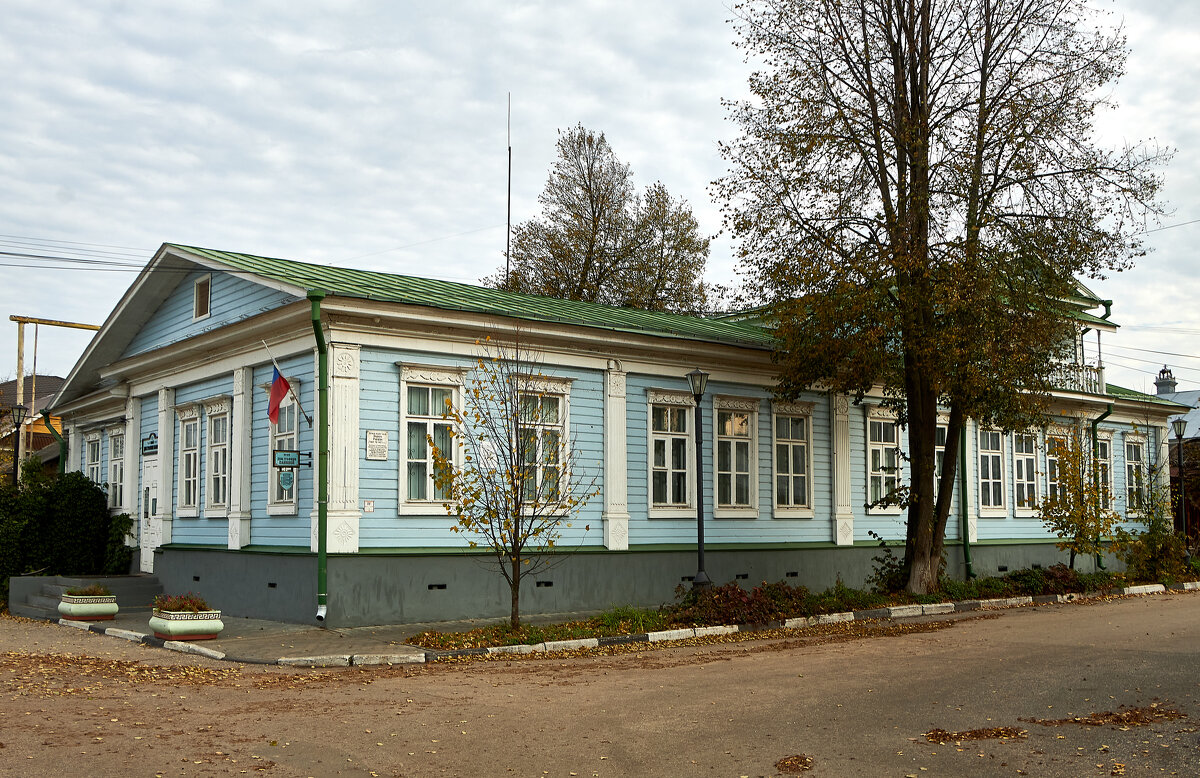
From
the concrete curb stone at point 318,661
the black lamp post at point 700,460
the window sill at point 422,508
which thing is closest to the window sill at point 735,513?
the black lamp post at point 700,460

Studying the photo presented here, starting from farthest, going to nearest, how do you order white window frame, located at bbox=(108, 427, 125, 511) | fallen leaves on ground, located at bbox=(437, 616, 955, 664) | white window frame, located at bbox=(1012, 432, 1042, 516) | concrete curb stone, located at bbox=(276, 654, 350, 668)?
white window frame, located at bbox=(1012, 432, 1042, 516), white window frame, located at bbox=(108, 427, 125, 511), fallen leaves on ground, located at bbox=(437, 616, 955, 664), concrete curb stone, located at bbox=(276, 654, 350, 668)

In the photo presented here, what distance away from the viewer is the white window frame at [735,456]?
69.6 feet

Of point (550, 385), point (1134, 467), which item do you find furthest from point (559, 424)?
point (1134, 467)

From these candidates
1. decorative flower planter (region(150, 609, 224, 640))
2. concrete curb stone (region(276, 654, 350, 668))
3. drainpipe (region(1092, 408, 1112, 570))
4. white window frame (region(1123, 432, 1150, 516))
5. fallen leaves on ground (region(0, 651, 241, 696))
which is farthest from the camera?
white window frame (region(1123, 432, 1150, 516))

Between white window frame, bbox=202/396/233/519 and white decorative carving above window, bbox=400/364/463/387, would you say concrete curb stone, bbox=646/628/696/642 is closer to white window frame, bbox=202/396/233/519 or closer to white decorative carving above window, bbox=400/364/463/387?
white decorative carving above window, bbox=400/364/463/387

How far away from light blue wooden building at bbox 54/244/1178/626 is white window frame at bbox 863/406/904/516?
65 millimetres

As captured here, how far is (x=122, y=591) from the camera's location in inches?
818

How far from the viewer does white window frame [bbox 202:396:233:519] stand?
19750 mm

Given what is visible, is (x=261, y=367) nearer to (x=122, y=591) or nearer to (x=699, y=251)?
(x=122, y=591)

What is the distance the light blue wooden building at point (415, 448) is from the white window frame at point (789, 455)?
4 centimetres

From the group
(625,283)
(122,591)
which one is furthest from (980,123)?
(625,283)

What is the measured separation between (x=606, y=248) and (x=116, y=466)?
23.1m

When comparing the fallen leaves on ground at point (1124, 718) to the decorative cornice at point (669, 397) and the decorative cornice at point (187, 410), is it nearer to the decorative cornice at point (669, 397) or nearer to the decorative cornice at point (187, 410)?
the decorative cornice at point (669, 397)

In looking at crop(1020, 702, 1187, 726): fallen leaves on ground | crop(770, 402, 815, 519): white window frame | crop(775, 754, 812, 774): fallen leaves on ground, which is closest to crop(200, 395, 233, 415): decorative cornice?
crop(770, 402, 815, 519): white window frame
